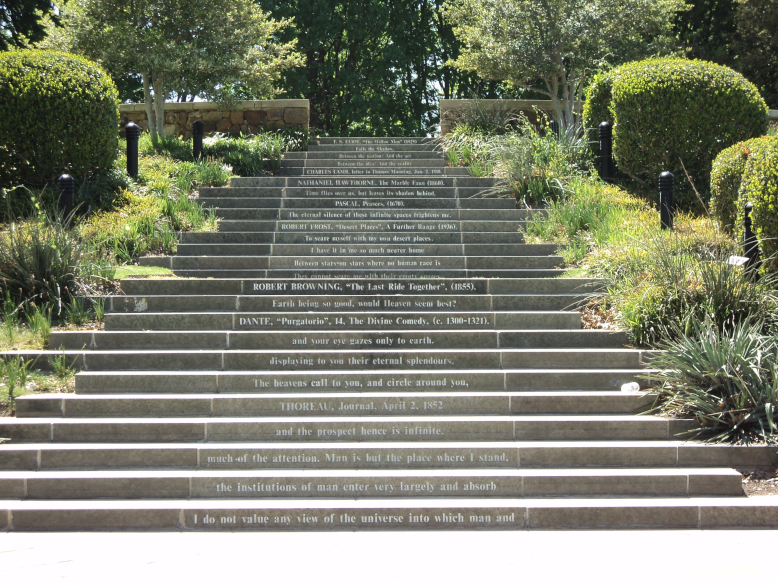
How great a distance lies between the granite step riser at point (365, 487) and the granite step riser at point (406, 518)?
0.28 meters

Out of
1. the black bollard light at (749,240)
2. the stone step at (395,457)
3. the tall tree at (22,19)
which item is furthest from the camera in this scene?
the tall tree at (22,19)

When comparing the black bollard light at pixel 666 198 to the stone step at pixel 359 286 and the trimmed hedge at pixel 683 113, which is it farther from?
the stone step at pixel 359 286

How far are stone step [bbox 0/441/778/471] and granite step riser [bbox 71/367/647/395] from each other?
35.8 inches

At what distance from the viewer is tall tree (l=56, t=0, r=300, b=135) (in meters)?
13.8

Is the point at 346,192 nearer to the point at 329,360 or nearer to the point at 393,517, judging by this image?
the point at 329,360

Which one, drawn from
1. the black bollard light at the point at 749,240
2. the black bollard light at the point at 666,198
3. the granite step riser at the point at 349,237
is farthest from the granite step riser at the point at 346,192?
the black bollard light at the point at 749,240

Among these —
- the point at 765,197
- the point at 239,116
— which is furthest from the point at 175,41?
the point at 765,197

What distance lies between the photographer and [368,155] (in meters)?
13.8

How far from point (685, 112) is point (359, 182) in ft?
17.2

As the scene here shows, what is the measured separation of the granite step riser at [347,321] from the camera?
766cm

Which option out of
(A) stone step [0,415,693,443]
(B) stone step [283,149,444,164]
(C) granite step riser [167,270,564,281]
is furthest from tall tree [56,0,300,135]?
(A) stone step [0,415,693,443]

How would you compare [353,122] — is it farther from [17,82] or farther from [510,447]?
[510,447]

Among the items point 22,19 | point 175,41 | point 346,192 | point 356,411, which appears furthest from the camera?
point 22,19

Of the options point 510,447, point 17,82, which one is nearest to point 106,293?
point 17,82
